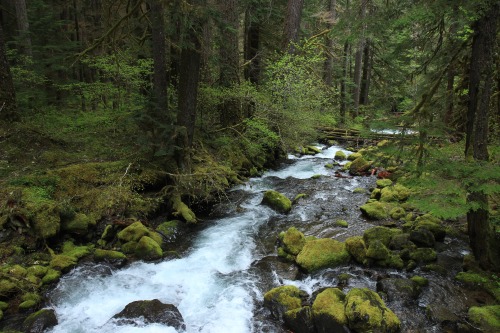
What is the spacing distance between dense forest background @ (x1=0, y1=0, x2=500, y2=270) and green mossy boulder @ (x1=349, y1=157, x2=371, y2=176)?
2747 mm

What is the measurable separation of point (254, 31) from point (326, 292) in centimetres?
1423

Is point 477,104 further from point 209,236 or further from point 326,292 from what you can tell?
point 209,236

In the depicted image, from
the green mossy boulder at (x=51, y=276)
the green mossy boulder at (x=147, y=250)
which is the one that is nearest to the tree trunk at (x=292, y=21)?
the green mossy boulder at (x=147, y=250)

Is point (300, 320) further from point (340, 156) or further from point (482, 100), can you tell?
point (340, 156)

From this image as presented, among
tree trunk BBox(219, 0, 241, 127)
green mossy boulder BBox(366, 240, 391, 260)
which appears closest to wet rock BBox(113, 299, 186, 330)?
green mossy boulder BBox(366, 240, 391, 260)

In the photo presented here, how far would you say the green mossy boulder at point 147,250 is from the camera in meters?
7.03

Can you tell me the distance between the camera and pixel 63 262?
632 cm

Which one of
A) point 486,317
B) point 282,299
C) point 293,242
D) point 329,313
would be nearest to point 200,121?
point 293,242

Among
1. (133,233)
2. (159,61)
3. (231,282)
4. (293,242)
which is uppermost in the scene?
(159,61)

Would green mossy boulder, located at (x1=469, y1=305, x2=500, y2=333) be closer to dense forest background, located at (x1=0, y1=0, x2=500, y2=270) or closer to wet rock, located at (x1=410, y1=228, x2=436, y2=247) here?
dense forest background, located at (x1=0, y1=0, x2=500, y2=270)

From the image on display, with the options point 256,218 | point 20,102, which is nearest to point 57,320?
point 256,218

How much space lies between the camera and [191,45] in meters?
7.60

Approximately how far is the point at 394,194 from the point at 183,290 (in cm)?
724

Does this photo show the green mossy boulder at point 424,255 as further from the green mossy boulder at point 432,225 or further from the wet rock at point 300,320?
the wet rock at point 300,320
